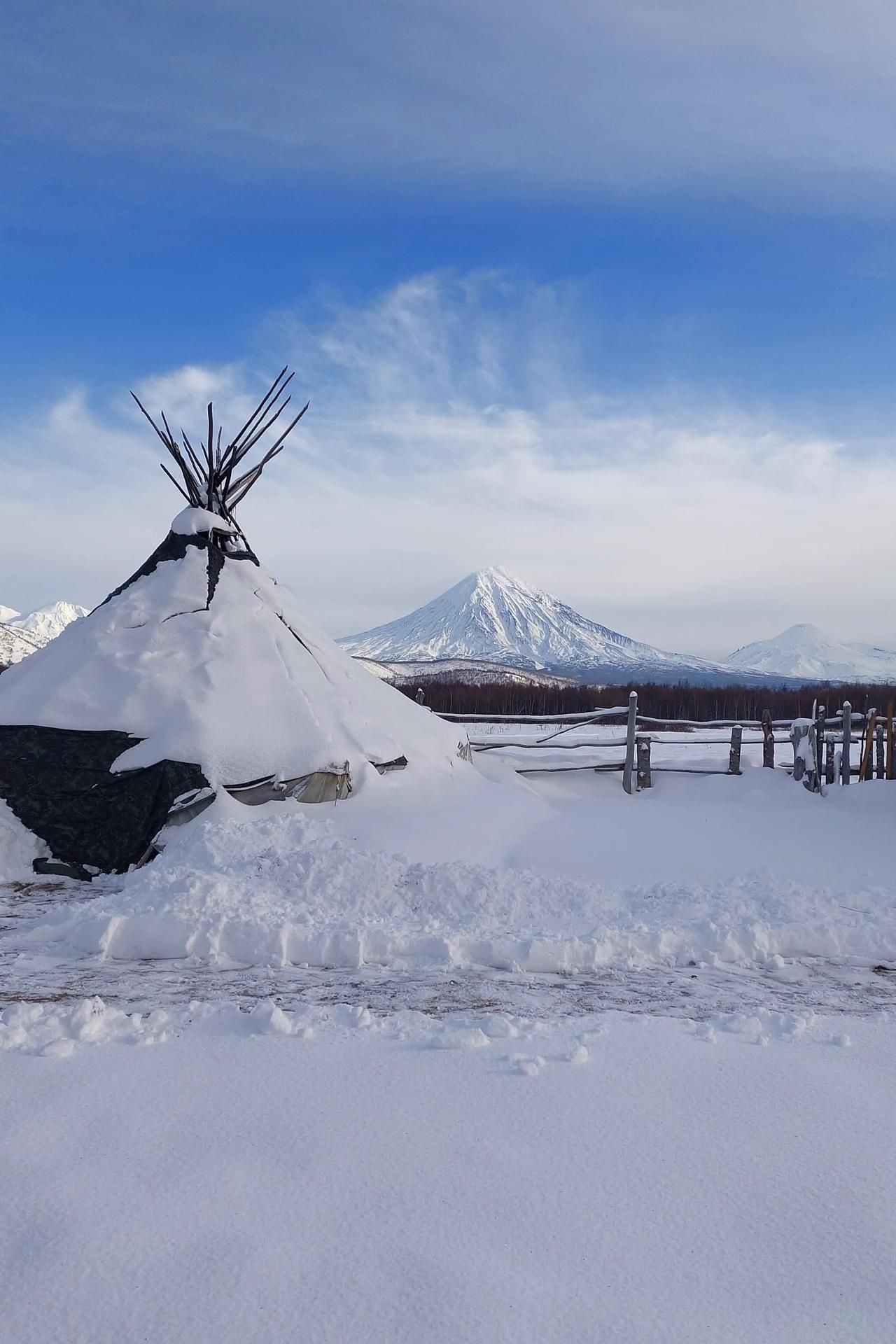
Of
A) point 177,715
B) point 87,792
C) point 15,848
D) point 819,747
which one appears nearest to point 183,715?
point 177,715

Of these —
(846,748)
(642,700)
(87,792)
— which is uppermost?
(846,748)

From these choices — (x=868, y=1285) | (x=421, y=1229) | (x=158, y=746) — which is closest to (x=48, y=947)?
(x=158, y=746)

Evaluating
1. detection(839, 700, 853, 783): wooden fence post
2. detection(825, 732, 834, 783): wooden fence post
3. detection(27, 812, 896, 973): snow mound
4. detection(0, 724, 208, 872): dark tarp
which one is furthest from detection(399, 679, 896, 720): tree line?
detection(27, 812, 896, 973): snow mound

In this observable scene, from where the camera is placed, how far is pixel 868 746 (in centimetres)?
1182

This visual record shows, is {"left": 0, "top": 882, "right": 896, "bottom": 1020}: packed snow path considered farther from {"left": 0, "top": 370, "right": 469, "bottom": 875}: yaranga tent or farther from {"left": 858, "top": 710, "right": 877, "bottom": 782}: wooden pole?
{"left": 858, "top": 710, "right": 877, "bottom": 782}: wooden pole

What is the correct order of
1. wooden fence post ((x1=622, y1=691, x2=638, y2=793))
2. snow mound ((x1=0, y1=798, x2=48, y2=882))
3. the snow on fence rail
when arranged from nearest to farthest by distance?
snow mound ((x1=0, y1=798, x2=48, y2=882)) < the snow on fence rail < wooden fence post ((x1=622, y1=691, x2=638, y2=793))

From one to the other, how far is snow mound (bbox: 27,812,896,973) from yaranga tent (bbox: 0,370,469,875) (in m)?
0.84

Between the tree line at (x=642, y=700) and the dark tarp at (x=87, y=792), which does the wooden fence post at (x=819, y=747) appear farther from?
the tree line at (x=642, y=700)

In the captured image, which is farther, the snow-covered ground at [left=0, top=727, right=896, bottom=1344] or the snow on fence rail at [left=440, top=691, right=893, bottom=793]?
the snow on fence rail at [left=440, top=691, right=893, bottom=793]

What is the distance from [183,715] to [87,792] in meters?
1.06

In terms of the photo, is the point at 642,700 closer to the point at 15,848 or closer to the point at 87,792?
the point at 87,792

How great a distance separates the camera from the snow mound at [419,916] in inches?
195

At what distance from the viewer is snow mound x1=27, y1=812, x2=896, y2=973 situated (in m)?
4.94

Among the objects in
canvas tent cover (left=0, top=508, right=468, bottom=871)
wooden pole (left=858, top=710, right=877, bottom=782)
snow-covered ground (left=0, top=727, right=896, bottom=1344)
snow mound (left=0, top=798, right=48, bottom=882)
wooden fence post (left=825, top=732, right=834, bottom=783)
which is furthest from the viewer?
wooden fence post (left=825, top=732, right=834, bottom=783)
